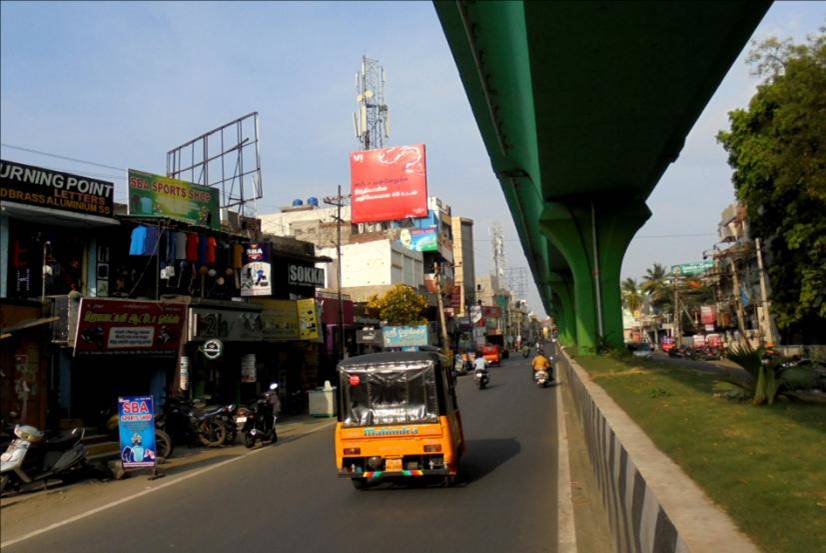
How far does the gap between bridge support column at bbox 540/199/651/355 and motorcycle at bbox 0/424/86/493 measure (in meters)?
16.3

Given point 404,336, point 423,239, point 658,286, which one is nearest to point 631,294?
point 658,286

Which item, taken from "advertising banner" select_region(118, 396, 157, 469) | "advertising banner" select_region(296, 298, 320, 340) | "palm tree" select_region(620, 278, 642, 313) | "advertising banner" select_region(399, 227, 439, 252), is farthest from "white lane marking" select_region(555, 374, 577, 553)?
"palm tree" select_region(620, 278, 642, 313)

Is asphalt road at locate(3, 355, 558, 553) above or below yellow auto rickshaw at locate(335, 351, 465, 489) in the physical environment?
below

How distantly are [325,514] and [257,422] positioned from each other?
24.1ft

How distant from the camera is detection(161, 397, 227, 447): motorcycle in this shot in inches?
594

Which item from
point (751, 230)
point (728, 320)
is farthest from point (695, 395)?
point (728, 320)

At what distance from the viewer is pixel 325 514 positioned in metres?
8.04

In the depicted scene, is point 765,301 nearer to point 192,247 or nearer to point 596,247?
point 596,247

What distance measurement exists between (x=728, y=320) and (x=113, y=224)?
6190cm

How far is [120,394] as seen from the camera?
19203 mm

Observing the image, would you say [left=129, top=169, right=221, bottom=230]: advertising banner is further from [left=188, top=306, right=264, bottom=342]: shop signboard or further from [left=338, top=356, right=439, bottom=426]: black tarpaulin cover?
[left=338, top=356, right=439, bottom=426]: black tarpaulin cover

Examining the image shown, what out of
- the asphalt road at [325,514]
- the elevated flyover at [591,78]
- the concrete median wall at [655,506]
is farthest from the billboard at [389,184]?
the concrete median wall at [655,506]

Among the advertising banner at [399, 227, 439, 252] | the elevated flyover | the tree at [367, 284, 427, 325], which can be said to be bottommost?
the tree at [367, 284, 427, 325]

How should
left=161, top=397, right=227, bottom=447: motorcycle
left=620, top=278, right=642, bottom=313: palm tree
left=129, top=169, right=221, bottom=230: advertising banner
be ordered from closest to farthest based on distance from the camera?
left=161, top=397, right=227, bottom=447: motorcycle → left=129, top=169, right=221, bottom=230: advertising banner → left=620, top=278, right=642, bottom=313: palm tree
